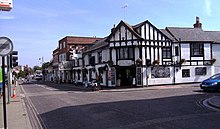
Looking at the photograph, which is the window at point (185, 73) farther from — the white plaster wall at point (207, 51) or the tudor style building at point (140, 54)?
the white plaster wall at point (207, 51)

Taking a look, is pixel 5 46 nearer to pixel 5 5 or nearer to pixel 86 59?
pixel 5 5

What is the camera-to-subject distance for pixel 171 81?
32.1m

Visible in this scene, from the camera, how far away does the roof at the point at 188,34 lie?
110 ft

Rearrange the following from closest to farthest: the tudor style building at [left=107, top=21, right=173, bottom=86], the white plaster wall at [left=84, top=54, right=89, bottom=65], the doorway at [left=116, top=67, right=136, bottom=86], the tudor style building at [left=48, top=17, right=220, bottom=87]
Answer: the tudor style building at [left=107, top=21, right=173, bottom=86]
the tudor style building at [left=48, top=17, right=220, bottom=87]
the doorway at [left=116, top=67, right=136, bottom=86]
the white plaster wall at [left=84, top=54, right=89, bottom=65]

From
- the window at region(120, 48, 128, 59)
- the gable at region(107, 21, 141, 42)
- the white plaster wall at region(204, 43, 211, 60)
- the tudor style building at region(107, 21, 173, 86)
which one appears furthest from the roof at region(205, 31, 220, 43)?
the window at region(120, 48, 128, 59)

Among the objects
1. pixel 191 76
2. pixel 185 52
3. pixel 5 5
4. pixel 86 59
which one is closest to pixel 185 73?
pixel 191 76

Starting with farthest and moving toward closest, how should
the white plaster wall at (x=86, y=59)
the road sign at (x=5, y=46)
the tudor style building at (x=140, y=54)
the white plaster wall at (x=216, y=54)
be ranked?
1. the white plaster wall at (x=86, y=59)
2. the white plaster wall at (x=216, y=54)
3. the tudor style building at (x=140, y=54)
4. the road sign at (x=5, y=46)

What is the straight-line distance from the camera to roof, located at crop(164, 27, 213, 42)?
33.6 metres

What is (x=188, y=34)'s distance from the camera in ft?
114

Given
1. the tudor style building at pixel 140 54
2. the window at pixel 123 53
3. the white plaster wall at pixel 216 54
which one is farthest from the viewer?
the white plaster wall at pixel 216 54

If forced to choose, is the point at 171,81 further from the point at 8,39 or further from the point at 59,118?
the point at 8,39

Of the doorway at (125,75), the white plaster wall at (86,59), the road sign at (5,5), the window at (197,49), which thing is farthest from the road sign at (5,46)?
the white plaster wall at (86,59)

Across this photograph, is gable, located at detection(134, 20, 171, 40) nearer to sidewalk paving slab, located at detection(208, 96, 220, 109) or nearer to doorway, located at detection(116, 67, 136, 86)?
doorway, located at detection(116, 67, 136, 86)

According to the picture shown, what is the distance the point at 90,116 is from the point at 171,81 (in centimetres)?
2220
